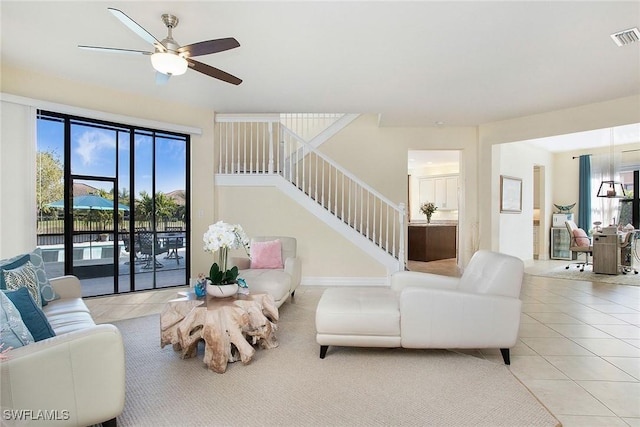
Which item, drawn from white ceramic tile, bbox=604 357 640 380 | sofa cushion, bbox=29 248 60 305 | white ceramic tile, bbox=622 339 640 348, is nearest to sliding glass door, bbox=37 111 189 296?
sofa cushion, bbox=29 248 60 305

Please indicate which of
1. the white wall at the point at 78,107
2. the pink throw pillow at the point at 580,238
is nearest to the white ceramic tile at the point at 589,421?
the white wall at the point at 78,107

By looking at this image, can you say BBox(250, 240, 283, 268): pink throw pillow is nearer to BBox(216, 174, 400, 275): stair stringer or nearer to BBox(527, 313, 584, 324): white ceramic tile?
BBox(216, 174, 400, 275): stair stringer

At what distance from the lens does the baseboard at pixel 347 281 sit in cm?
544

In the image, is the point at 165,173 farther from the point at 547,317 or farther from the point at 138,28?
the point at 547,317

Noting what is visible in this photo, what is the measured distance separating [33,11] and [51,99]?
166 cm

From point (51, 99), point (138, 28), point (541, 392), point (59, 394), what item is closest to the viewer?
point (59, 394)

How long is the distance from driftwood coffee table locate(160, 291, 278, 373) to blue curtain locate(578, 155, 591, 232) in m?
8.90

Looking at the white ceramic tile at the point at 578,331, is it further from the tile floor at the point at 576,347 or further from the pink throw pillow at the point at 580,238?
the pink throw pillow at the point at 580,238

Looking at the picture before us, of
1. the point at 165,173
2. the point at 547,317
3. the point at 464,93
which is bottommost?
the point at 547,317

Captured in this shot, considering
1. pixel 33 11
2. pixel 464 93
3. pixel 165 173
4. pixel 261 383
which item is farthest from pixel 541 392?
pixel 165 173

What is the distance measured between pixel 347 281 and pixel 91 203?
3839 mm

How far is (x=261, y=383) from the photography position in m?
2.31

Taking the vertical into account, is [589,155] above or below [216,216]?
above

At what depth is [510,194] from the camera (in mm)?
6996
